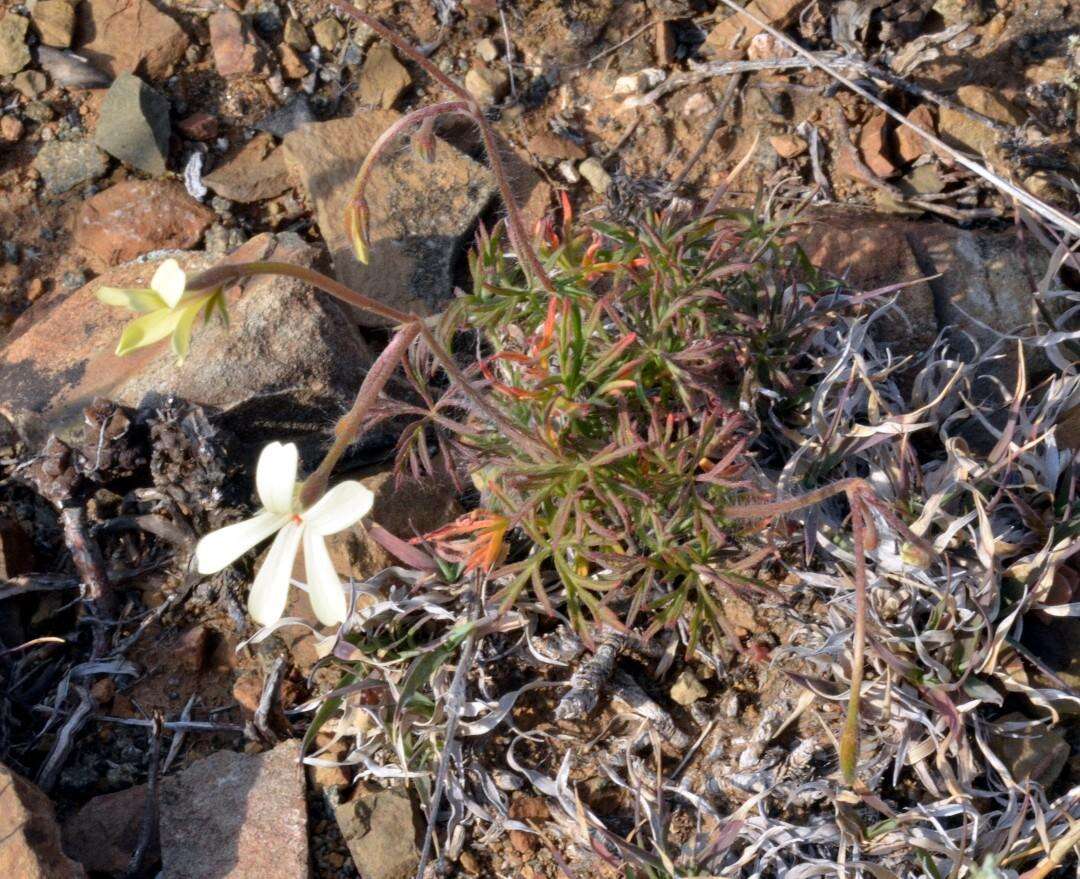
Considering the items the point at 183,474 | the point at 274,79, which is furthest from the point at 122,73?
the point at 183,474

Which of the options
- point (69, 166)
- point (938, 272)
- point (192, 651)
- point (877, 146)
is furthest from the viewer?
point (69, 166)

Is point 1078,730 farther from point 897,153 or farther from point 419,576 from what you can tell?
point 897,153

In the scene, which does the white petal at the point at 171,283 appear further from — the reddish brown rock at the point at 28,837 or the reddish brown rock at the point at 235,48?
the reddish brown rock at the point at 235,48

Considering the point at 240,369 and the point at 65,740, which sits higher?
the point at 240,369

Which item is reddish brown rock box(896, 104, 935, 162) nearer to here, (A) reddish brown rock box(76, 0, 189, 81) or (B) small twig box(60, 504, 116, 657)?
(A) reddish brown rock box(76, 0, 189, 81)

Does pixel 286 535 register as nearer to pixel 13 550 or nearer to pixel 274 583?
pixel 274 583

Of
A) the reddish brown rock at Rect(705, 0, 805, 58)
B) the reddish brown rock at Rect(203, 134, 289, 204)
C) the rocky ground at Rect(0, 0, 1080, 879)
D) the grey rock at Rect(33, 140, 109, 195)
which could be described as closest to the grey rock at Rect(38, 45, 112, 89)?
the rocky ground at Rect(0, 0, 1080, 879)

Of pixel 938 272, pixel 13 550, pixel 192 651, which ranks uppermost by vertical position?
pixel 938 272

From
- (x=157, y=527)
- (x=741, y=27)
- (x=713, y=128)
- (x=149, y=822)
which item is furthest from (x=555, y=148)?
(x=149, y=822)

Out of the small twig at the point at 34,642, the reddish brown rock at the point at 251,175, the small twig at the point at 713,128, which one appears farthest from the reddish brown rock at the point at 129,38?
the small twig at the point at 34,642
